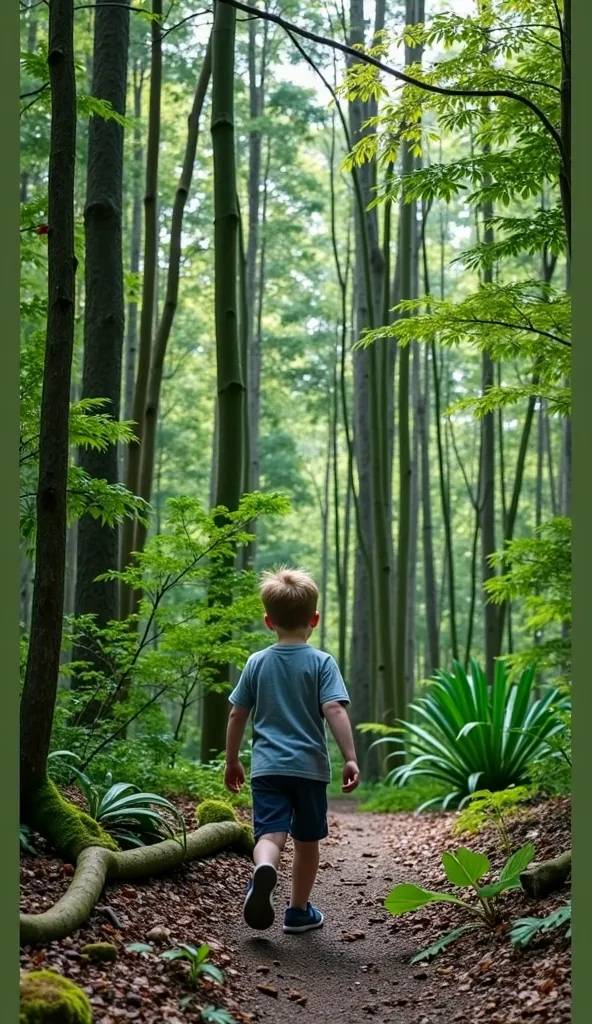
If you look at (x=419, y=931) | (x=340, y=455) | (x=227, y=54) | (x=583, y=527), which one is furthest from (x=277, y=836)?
(x=340, y=455)

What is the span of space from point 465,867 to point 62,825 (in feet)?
5.01

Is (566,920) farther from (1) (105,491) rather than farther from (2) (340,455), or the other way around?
(2) (340,455)

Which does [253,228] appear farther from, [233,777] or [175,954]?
[175,954]

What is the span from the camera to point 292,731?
380 centimetres

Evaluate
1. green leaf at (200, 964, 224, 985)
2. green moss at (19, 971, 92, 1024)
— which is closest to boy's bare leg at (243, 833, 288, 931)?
green leaf at (200, 964, 224, 985)

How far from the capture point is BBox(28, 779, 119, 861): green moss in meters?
3.54

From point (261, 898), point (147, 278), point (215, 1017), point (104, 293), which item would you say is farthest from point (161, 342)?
point (215, 1017)

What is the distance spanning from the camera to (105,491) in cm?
445

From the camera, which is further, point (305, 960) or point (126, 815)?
point (126, 815)

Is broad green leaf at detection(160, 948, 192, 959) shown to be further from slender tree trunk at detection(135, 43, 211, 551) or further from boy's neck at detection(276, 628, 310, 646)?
slender tree trunk at detection(135, 43, 211, 551)

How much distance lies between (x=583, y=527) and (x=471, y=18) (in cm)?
295

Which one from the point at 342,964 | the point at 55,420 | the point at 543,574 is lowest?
the point at 342,964

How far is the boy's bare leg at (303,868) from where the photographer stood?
3.80 meters

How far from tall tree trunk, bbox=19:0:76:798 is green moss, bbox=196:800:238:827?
1.50 metres
